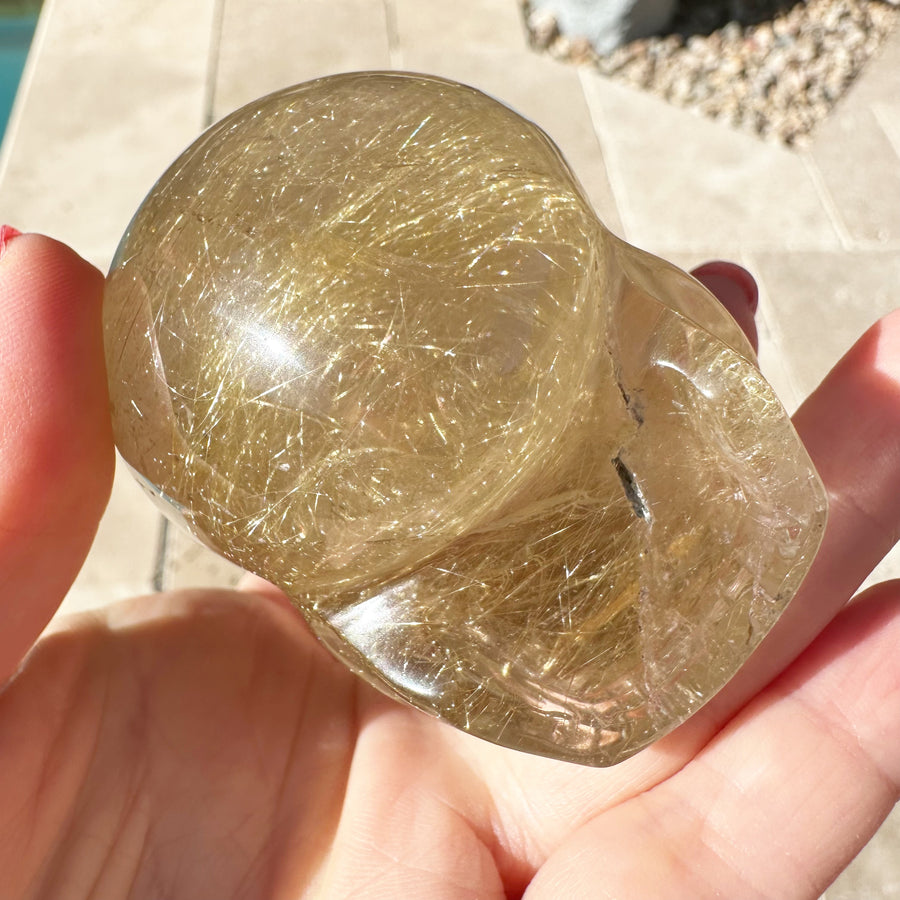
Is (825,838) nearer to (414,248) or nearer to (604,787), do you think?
(604,787)

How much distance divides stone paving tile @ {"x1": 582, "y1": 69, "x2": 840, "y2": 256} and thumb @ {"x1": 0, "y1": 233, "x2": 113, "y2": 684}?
1223mm

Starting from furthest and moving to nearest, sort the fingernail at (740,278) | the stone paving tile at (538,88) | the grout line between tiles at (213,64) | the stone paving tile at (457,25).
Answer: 1. the stone paving tile at (457,25)
2. the grout line between tiles at (213,64)
3. the stone paving tile at (538,88)
4. the fingernail at (740,278)

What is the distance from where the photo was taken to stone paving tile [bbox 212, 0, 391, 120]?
2166mm

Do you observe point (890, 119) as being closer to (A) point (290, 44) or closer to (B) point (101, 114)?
(A) point (290, 44)

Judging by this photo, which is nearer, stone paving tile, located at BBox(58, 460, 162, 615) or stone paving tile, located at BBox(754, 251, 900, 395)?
stone paving tile, located at BBox(58, 460, 162, 615)

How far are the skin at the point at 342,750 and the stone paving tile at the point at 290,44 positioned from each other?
145cm

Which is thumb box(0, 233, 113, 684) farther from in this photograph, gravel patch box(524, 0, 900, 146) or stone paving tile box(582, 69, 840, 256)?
gravel patch box(524, 0, 900, 146)

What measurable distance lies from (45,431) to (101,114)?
5.21ft

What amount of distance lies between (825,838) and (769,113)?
1.74 meters

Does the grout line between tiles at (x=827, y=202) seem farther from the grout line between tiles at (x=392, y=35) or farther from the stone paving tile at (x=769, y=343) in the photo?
the grout line between tiles at (x=392, y=35)

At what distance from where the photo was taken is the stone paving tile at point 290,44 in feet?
7.11

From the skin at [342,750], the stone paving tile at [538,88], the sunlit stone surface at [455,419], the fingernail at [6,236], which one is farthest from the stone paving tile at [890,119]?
the fingernail at [6,236]

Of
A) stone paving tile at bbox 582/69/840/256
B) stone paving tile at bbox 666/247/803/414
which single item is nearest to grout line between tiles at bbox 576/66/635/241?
stone paving tile at bbox 582/69/840/256

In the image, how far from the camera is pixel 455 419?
72cm
